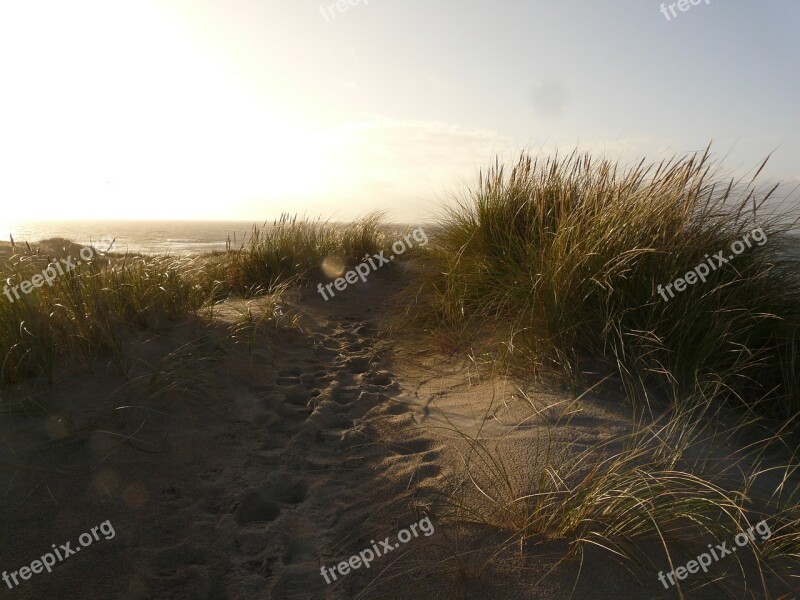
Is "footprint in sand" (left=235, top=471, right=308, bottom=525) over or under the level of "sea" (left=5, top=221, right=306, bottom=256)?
under

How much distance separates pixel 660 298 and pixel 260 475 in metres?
2.48

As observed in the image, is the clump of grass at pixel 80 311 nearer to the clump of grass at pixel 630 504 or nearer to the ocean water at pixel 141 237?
the ocean water at pixel 141 237

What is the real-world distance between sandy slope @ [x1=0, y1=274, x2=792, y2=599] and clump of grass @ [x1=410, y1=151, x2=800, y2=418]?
1.44ft

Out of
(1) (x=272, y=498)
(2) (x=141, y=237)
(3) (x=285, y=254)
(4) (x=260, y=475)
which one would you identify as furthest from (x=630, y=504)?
(2) (x=141, y=237)

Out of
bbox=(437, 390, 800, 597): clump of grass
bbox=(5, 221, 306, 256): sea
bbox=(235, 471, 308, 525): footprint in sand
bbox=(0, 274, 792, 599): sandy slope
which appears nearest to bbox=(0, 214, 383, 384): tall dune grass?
bbox=(0, 274, 792, 599): sandy slope

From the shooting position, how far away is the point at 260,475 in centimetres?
235

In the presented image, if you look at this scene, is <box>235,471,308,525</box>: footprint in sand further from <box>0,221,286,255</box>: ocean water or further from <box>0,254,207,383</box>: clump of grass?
<box>0,221,286,255</box>: ocean water

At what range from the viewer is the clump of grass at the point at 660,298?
9.29ft

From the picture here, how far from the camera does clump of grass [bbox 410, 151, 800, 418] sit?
9.29ft

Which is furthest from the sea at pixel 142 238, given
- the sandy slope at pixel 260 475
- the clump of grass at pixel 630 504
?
the clump of grass at pixel 630 504

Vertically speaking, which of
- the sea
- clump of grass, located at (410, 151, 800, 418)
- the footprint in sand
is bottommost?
the footprint in sand

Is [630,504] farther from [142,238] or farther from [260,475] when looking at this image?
[142,238]

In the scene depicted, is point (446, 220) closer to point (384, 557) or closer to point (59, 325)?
point (59, 325)

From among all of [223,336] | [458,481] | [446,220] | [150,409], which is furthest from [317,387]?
[446,220]
